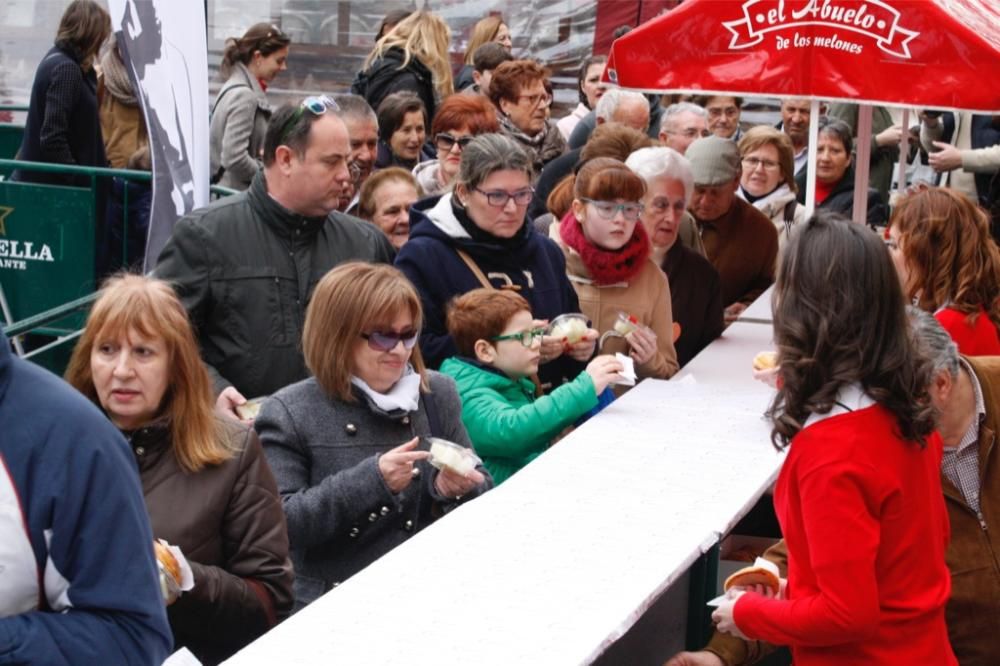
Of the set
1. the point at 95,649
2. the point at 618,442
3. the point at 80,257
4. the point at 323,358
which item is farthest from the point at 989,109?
the point at 80,257

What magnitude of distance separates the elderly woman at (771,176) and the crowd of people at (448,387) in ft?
3.66

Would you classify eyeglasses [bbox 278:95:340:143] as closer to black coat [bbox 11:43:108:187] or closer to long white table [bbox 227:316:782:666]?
long white table [bbox 227:316:782:666]

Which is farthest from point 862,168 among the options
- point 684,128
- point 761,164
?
point 684,128

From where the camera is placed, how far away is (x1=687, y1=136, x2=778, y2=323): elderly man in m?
7.45

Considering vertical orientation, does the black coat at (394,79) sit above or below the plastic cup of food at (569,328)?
above

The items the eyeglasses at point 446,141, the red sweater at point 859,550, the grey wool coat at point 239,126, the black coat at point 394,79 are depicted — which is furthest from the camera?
the black coat at point 394,79

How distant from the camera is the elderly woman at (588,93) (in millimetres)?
11227

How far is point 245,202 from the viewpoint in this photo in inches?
198

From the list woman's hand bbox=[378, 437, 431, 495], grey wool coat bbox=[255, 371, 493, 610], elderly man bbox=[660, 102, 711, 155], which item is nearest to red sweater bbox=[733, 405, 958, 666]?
woman's hand bbox=[378, 437, 431, 495]

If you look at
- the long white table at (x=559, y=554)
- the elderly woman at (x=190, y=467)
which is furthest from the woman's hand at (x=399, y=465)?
the elderly woman at (x=190, y=467)

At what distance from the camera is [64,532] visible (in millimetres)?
2281

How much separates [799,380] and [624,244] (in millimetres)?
2922

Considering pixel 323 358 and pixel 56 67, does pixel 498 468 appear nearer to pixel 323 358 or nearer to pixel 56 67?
pixel 323 358

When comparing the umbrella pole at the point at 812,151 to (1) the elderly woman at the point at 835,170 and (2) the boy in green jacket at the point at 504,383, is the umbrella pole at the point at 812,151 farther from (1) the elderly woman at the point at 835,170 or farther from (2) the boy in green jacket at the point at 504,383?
(1) the elderly woman at the point at 835,170
